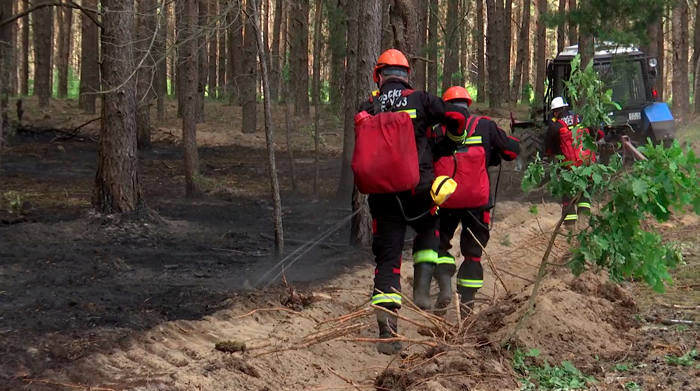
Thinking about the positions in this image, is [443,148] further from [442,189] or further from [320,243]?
[320,243]

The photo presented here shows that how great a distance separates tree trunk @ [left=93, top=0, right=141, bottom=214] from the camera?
10672 mm

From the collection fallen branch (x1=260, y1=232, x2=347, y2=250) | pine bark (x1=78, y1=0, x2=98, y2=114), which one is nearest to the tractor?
fallen branch (x1=260, y1=232, x2=347, y2=250)

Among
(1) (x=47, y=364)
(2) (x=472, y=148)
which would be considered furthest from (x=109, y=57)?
(1) (x=47, y=364)

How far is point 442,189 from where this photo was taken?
5875 millimetres

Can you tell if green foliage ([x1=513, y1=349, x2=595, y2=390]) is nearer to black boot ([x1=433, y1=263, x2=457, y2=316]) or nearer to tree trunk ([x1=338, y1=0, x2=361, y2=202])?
black boot ([x1=433, y1=263, x2=457, y2=316])

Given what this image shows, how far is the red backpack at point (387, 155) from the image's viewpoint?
18.5ft

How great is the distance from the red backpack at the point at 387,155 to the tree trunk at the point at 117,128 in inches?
232

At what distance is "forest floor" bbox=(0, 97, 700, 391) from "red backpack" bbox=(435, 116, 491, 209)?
88 cm

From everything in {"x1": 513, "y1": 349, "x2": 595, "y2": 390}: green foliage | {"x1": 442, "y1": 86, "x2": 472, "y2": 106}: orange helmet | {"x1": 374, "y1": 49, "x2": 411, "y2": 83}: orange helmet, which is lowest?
{"x1": 513, "y1": 349, "x2": 595, "y2": 390}: green foliage

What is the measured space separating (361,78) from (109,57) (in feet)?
11.8

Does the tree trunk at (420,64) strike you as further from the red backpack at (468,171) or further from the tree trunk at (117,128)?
the tree trunk at (117,128)

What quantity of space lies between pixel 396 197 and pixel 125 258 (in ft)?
14.2

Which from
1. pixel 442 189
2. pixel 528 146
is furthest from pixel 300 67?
pixel 442 189

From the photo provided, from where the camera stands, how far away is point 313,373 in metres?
5.45
